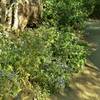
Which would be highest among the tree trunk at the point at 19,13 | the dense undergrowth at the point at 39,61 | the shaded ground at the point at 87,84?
the tree trunk at the point at 19,13

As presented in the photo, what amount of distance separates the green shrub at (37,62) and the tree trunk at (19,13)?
1207 mm

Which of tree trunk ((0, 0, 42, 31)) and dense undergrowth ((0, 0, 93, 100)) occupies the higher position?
tree trunk ((0, 0, 42, 31))

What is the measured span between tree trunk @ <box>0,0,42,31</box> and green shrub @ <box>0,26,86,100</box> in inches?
47.5

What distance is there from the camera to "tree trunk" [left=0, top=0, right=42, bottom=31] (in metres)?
10.9

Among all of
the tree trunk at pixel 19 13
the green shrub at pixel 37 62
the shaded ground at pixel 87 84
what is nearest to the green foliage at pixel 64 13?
the tree trunk at pixel 19 13

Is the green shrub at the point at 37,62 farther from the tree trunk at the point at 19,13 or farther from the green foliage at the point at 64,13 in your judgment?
the green foliage at the point at 64,13

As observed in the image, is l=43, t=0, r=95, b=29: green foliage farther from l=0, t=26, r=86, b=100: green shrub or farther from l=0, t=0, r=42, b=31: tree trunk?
l=0, t=26, r=86, b=100: green shrub

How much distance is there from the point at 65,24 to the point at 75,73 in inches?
128

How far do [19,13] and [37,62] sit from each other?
339 cm

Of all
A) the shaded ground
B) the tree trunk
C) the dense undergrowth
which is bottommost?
the shaded ground

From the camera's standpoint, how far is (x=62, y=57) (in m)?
10.2

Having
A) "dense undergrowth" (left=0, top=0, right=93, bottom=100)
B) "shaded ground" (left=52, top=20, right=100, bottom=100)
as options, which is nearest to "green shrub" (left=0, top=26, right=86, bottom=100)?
"dense undergrowth" (left=0, top=0, right=93, bottom=100)

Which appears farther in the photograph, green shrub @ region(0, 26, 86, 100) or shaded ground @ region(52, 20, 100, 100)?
shaded ground @ region(52, 20, 100, 100)

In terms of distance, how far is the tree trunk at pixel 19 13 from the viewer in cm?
1093
